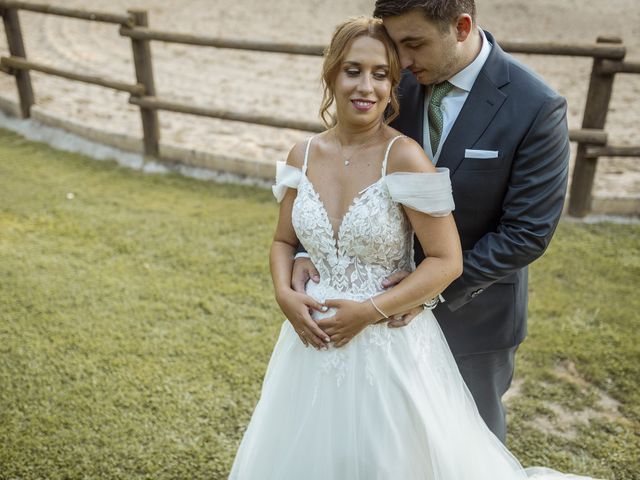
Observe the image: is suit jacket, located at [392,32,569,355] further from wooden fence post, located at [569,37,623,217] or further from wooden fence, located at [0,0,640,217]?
wooden fence post, located at [569,37,623,217]

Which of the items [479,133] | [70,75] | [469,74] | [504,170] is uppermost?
[469,74]

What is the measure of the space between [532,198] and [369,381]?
29.9 inches

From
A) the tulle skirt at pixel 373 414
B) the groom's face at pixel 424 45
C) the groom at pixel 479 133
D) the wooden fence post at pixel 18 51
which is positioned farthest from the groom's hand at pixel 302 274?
the wooden fence post at pixel 18 51

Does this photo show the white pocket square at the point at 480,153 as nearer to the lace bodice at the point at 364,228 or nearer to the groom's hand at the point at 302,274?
the lace bodice at the point at 364,228

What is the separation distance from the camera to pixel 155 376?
3635 millimetres

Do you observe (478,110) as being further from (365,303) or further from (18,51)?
(18,51)

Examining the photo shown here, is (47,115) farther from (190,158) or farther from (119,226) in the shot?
(119,226)

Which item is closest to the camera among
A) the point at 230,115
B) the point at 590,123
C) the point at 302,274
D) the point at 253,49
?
the point at 302,274

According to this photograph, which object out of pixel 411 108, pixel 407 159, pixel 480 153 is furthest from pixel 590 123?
pixel 407 159

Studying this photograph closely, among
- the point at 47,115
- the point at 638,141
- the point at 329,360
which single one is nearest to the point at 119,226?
the point at 47,115

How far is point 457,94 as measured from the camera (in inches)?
90.0

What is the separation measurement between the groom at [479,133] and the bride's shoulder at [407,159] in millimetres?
181

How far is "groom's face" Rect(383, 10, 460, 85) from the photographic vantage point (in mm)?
2068

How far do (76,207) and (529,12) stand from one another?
11976 mm
